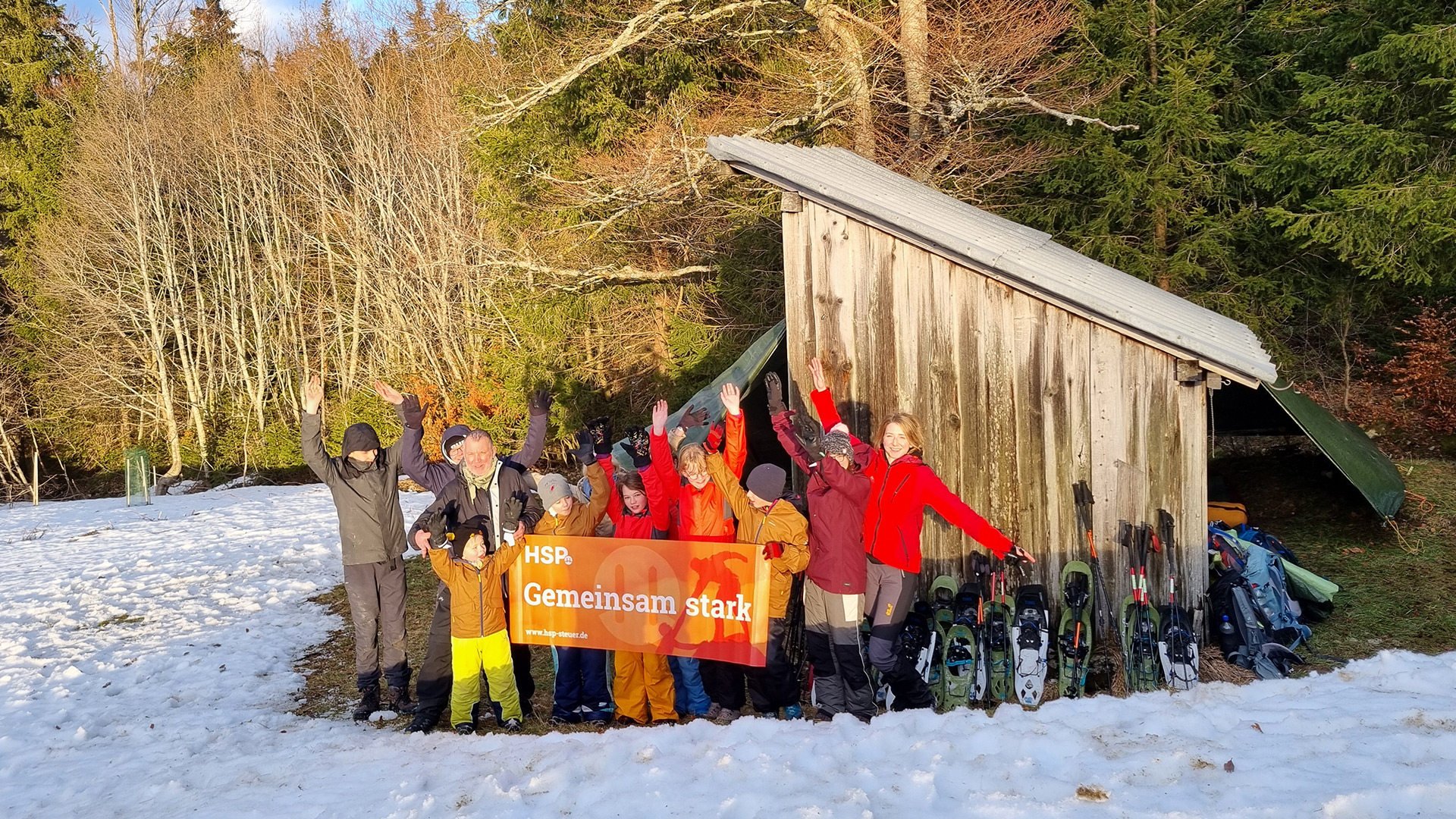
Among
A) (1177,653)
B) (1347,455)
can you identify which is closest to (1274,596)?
(1177,653)

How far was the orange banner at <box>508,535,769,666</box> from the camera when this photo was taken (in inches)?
229

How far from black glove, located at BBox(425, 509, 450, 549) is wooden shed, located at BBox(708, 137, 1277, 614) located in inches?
109

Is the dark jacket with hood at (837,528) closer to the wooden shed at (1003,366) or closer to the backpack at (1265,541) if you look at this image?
the wooden shed at (1003,366)

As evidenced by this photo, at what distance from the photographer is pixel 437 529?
5.94m

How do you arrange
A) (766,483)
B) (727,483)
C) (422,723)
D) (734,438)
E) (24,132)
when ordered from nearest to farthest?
(766,483) → (727,483) → (422,723) → (734,438) → (24,132)

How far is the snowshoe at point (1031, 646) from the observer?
6117 millimetres

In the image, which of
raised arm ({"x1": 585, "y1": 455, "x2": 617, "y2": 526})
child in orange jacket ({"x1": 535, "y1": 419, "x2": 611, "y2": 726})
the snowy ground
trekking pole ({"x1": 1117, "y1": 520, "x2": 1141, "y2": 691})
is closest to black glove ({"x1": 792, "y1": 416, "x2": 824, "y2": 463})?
child in orange jacket ({"x1": 535, "y1": 419, "x2": 611, "y2": 726})

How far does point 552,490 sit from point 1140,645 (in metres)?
4.05

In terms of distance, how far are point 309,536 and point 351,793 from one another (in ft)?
31.9

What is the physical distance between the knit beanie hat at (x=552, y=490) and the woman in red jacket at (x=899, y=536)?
1842 mm

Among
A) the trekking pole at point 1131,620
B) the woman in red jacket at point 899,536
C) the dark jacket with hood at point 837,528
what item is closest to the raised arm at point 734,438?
the dark jacket with hood at point 837,528

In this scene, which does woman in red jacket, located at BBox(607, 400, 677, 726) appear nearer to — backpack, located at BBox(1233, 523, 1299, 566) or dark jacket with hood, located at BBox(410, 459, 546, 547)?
dark jacket with hood, located at BBox(410, 459, 546, 547)

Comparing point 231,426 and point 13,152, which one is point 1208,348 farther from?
point 13,152

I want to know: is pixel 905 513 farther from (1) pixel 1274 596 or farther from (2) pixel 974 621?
(1) pixel 1274 596
